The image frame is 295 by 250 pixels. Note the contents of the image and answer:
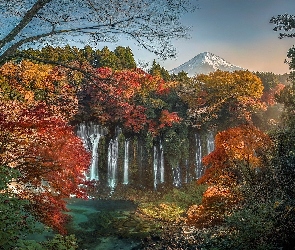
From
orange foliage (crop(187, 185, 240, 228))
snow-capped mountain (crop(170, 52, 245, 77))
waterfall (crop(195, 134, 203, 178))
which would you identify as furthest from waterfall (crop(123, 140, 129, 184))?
snow-capped mountain (crop(170, 52, 245, 77))

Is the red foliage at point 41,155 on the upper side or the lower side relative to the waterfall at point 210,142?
lower

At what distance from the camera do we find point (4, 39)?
452cm

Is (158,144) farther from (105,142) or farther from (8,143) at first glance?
(8,143)

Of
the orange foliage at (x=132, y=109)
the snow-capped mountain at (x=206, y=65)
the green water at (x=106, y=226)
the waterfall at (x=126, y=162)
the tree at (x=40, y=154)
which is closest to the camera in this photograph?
the tree at (x=40, y=154)

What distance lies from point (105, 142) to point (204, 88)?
10.2 m

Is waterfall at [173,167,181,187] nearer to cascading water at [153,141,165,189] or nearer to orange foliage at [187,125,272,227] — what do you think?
cascading water at [153,141,165,189]

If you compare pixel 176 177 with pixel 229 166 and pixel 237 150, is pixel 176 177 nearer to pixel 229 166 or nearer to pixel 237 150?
pixel 229 166

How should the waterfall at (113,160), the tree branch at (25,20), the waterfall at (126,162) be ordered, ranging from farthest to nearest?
the waterfall at (113,160)
the waterfall at (126,162)
the tree branch at (25,20)

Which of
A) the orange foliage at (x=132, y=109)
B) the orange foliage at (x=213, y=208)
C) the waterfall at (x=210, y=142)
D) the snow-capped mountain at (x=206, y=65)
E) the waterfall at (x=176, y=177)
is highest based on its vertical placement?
the snow-capped mountain at (x=206, y=65)

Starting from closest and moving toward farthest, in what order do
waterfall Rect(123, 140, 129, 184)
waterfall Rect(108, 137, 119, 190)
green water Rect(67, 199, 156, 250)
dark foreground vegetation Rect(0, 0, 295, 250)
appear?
dark foreground vegetation Rect(0, 0, 295, 250) < green water Rect(67, 199, 156, 250) < waterfall Rect(123, 140, 129, 184) < waterfall Rect(108, 137, 119, 190)

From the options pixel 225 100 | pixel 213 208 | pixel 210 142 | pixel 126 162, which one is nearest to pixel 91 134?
pixel 126 162

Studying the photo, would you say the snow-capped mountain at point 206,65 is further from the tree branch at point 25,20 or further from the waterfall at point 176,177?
the tree branch at point 25,20

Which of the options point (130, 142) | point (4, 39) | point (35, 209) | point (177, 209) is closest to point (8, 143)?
point (35, 209)

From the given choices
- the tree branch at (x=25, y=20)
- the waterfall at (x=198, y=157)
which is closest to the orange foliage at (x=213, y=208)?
the tree branch at (x=25, y=20)
